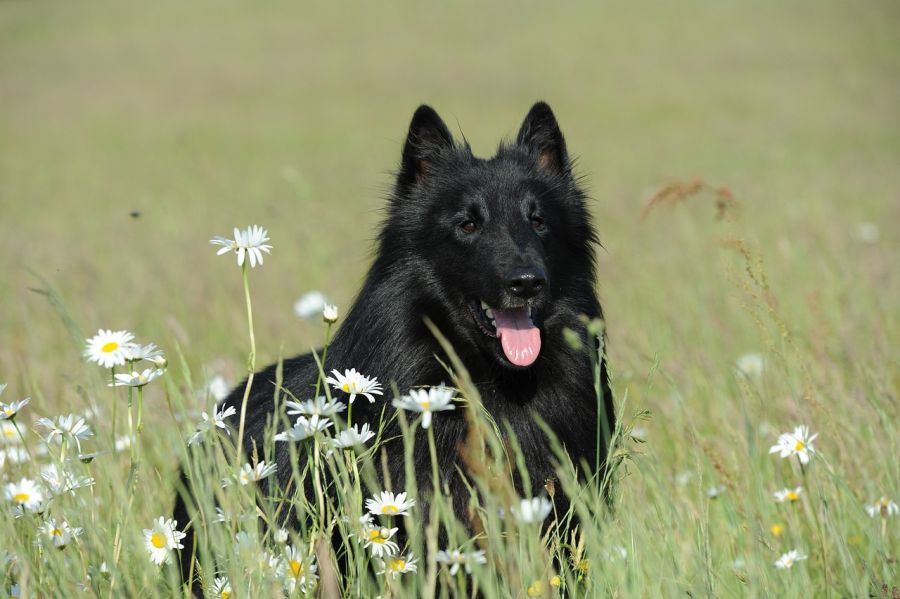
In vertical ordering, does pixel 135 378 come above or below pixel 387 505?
above

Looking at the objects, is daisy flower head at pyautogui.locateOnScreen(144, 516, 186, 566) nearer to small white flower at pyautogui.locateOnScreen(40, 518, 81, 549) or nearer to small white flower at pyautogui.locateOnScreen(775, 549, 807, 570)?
small white flower at pyautogui.locateOnScreen(40, 518, 81, 549)

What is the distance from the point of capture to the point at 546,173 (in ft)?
13.3

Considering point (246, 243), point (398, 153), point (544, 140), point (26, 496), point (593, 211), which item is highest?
point (398, 153)

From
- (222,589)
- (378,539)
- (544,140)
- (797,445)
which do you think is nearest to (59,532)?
(222,589)

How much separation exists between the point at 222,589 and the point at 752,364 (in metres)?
3.67

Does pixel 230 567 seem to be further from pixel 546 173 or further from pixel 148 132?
pixel 148 132

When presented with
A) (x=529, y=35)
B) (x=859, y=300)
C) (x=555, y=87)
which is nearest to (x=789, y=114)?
(x=555, y=87)

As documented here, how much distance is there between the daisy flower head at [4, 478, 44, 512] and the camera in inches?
98.5

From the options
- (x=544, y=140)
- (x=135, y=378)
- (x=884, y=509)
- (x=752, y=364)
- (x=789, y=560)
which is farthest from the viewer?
(x=752, y=364)

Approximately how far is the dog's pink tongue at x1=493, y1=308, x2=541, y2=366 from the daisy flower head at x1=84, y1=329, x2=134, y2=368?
1496mm

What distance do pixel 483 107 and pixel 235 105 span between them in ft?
27.2

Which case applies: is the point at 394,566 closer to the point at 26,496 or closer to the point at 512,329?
the point at 26,496

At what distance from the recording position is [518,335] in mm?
3414

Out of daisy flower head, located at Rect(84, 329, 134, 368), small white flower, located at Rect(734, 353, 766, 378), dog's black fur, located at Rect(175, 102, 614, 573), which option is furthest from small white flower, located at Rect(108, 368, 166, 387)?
small white flower, located at Rect(734, 353, 766, 378)
